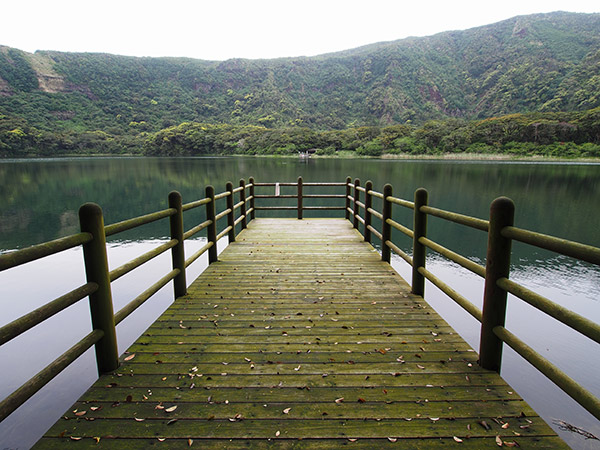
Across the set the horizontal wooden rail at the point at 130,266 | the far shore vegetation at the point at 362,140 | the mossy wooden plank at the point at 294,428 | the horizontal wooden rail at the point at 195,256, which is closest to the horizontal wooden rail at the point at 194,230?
the horizontal wooden rail at the point at 195,256

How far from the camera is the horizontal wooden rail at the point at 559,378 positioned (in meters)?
1.86

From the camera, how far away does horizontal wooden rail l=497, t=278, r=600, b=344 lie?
1870mm

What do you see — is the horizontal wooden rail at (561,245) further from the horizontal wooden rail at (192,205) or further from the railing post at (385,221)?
the horizontal wooden rail at (192,205)

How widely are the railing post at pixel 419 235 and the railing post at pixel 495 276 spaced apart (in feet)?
5.34

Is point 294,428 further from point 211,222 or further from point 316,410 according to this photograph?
point 211,222

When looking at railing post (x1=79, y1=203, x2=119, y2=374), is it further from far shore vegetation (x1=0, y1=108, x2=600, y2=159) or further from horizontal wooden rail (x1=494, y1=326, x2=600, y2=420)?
far shore vegetation (x1=0, y1=108, x2=600, y2=159)

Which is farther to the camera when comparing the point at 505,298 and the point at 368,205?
the point at 368,205

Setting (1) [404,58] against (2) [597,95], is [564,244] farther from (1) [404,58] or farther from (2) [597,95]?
(1) [404,58]

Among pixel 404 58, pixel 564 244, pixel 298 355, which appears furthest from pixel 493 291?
pixel 404 58

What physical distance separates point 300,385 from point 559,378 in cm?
161

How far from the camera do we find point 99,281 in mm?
2773

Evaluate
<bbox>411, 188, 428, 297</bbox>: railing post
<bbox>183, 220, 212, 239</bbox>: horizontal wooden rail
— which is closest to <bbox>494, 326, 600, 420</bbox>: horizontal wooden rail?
<bbox>411, 188, 428, 297</bbox>: railing post

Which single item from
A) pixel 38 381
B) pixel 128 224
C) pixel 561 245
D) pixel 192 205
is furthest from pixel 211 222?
pixel 561 245

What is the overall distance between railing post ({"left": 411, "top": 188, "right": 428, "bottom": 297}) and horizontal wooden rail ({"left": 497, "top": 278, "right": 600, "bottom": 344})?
180 centimetres
